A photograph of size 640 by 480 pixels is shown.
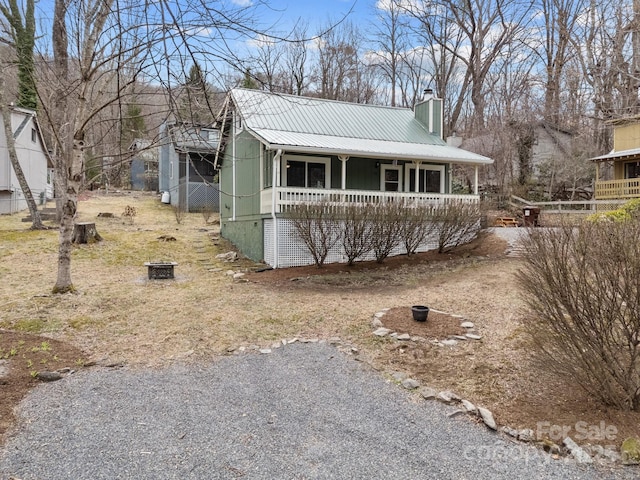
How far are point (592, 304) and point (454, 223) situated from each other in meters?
8.93

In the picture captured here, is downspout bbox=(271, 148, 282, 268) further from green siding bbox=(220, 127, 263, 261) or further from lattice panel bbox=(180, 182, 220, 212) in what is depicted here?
lattice panel bbox=(180, 182, 220, 212)

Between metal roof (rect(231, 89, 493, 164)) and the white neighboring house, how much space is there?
10.4m

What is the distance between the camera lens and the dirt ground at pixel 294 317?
13.8ft

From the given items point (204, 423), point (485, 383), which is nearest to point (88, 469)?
point (204, 423)

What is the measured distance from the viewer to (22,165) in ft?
69.5

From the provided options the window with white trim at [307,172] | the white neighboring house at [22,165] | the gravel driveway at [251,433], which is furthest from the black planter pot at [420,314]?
the white neighboring house at [22,165]

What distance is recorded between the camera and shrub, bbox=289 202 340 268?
10.8 meters

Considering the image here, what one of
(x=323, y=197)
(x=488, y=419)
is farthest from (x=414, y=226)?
(x=488, y=419)

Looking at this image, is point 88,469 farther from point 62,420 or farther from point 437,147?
point 437,147

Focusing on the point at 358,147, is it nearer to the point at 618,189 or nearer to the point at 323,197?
the point at 323,197

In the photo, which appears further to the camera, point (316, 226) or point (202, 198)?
point (202, 198)

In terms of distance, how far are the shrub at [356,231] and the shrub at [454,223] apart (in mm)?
2085

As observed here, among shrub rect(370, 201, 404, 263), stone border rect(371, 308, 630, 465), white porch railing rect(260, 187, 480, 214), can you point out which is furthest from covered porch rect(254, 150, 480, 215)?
stone border rect(371, 308, 630, 465)

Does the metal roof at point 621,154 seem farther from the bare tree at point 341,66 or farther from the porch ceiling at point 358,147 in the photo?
the bare tree at point 341,66
